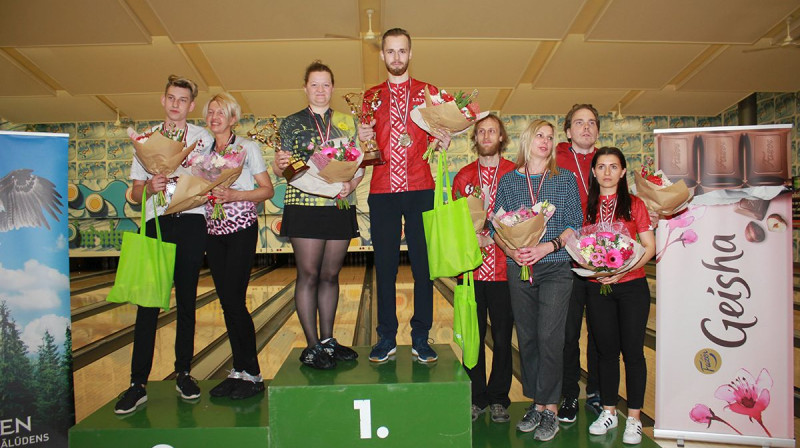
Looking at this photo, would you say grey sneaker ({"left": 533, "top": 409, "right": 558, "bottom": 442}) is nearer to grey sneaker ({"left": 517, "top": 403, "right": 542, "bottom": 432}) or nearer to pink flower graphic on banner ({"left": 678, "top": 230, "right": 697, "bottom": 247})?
grey sneaker ({"left": 517, "top": 403, "right": 542, "bottom": 432})

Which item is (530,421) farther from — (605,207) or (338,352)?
(605,207)

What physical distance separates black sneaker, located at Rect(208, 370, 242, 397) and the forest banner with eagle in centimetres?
62

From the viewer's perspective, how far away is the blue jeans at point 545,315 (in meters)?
2.32

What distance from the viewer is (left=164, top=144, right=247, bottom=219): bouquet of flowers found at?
229cm

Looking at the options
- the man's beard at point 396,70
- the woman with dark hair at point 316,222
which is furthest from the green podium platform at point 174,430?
the man's beard at point 396,70

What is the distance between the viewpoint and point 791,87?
7914 mm

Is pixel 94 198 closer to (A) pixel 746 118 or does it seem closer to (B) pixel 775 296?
(B) pixel 775 296

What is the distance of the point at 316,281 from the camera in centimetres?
249

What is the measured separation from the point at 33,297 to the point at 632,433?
2711 millimetres

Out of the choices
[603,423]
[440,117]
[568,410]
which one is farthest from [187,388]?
[603,423]

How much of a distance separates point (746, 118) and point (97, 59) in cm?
1034

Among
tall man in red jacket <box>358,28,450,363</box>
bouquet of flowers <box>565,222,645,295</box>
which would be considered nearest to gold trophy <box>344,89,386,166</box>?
tall man in red jacket <box>358,28,450,363</box>

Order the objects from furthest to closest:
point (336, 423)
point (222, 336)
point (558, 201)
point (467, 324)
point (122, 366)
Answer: point (222, 336) → point (122, 366) → point (558, 201) → point (467, 324) → point (336, 423)

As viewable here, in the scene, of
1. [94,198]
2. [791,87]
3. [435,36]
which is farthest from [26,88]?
[791,87]
